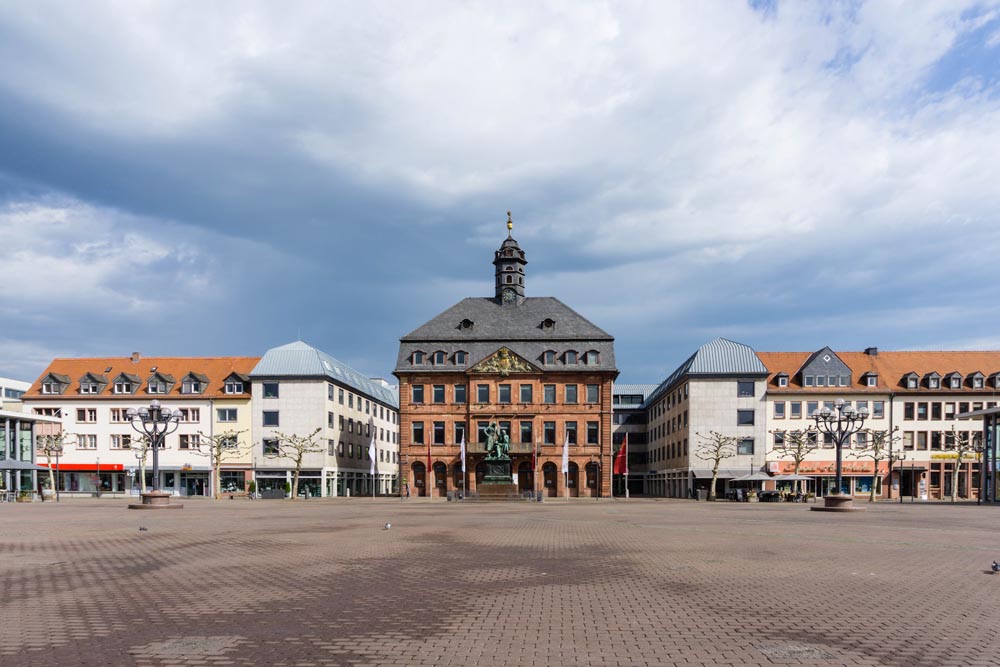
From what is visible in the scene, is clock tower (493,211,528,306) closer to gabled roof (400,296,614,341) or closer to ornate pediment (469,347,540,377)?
gabled roof (400,296,614,341)

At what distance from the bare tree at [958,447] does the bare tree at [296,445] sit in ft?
193

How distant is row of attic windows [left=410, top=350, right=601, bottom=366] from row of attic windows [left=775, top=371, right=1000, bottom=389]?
18579 millimetres

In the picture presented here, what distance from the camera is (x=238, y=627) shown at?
10844 mm

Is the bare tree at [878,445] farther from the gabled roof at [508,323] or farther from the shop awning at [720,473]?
the gabled roof at [508,323]

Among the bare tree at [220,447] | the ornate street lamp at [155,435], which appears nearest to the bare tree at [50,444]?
the bare tree at [220,447]

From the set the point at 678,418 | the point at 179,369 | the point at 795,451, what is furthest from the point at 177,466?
the point at 795,451

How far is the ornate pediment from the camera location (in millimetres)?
78375

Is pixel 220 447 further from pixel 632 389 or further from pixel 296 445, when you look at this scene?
pixel 632 389

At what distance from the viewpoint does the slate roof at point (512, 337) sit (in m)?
79.6

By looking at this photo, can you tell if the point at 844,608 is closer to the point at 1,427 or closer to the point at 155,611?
the point at 155,611

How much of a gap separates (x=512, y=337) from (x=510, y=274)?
8.98 meters

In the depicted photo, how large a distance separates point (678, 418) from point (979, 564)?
6306 centimetres

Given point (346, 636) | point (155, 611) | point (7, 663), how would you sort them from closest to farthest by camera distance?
point (7, 663) < point (346, 636) < point (155, 611)

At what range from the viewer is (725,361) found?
75.3 m
